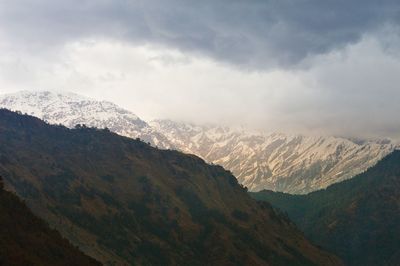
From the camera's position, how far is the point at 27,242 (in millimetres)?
148000

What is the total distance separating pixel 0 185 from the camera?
592ft

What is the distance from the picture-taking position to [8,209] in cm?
16600

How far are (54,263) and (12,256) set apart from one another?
1882 cm

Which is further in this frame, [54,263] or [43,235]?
[43,235]

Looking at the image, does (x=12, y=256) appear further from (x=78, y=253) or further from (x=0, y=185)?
(x=0, y=185)

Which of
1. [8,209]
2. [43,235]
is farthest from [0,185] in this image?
[43,235]

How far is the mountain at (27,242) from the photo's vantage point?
131750mm

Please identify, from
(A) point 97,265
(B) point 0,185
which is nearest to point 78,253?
(A) point 97,265

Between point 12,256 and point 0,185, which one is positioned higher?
point 0,185

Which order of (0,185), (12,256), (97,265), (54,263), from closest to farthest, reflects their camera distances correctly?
(12,256)
(54,263)
(97,265)
(0,185)

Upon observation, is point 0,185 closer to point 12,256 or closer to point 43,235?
point 43,235

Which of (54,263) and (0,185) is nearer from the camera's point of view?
(54,263)

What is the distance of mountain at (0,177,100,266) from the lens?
432ft

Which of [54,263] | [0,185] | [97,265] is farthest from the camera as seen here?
[0,185]
